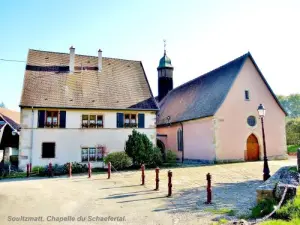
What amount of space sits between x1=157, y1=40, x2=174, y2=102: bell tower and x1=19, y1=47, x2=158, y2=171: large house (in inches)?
564

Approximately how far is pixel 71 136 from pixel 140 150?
5.45 meters

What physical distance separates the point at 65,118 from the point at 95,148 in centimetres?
325

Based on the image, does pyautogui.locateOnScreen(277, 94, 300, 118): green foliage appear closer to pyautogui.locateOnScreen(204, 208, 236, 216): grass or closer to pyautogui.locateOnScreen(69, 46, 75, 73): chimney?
pyautogui.locateOnScreen(69, 46, 75, 73): chimney

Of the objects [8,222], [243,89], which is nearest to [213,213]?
[8,222]

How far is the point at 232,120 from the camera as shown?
2297 centimetres

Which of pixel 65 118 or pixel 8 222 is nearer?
pixel 8 222

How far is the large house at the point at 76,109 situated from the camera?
64.0ft

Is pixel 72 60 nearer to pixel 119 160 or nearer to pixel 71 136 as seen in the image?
pixel 71 136

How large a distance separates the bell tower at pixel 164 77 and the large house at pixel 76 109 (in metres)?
14.3

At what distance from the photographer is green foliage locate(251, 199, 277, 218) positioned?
612cm

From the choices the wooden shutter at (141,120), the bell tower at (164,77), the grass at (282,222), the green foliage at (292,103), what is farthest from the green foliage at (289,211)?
Result: the green foliage at (292,103)

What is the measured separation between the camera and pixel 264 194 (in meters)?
6.80

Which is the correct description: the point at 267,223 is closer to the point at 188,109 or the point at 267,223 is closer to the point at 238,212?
Result: the point at 238,212

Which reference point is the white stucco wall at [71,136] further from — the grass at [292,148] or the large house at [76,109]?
the grass at [292,148]
